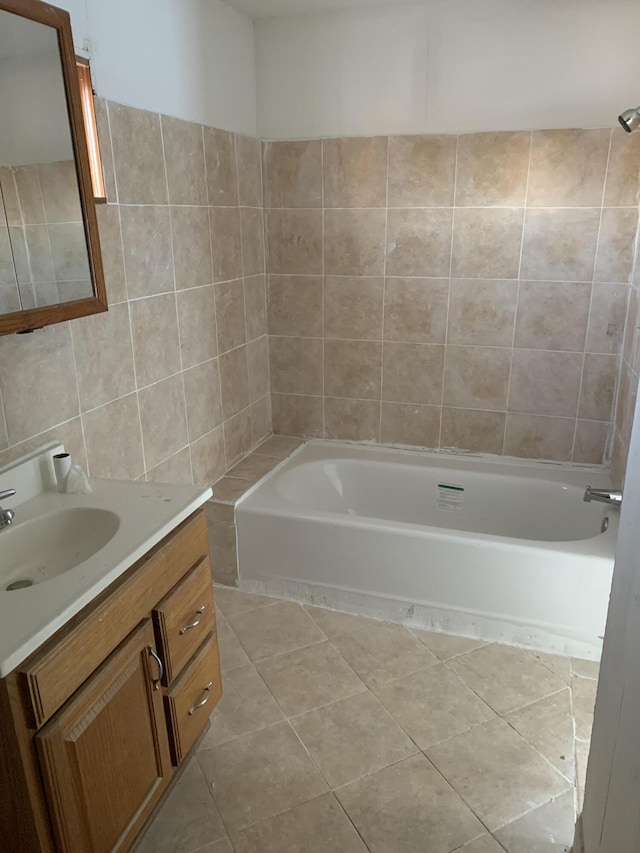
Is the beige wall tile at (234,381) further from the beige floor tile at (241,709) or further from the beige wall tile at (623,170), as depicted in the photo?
the beige wall tile at (623,170)

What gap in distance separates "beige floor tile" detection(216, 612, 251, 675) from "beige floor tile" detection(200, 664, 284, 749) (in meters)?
0.04

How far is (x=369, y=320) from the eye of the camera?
301 centimetres

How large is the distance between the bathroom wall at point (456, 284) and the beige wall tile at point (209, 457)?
60 centimetres

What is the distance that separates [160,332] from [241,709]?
1307 millimetres

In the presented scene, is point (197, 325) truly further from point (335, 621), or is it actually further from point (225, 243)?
point (335, 621)

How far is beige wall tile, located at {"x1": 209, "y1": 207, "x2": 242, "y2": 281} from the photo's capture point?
2586mm

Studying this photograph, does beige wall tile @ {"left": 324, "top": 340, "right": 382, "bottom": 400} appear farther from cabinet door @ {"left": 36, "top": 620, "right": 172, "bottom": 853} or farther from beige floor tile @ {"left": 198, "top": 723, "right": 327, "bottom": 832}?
cabinet door @ {"left": 36, "top": 620, "right": 172, "bottom": 853}

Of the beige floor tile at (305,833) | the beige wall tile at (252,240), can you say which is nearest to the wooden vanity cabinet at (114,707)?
the beige floor tile at (305,833)

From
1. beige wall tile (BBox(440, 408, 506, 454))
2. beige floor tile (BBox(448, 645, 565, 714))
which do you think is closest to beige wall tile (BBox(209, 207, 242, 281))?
beige wall tile (BBox(440, 408, 506, 454))

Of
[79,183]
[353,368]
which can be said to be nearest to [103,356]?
[79,183]

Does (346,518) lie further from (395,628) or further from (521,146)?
(521,146)

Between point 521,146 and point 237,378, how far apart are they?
5.07ft

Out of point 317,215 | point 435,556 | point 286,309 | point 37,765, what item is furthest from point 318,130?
point 37,765

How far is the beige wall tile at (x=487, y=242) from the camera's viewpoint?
2689 mm
